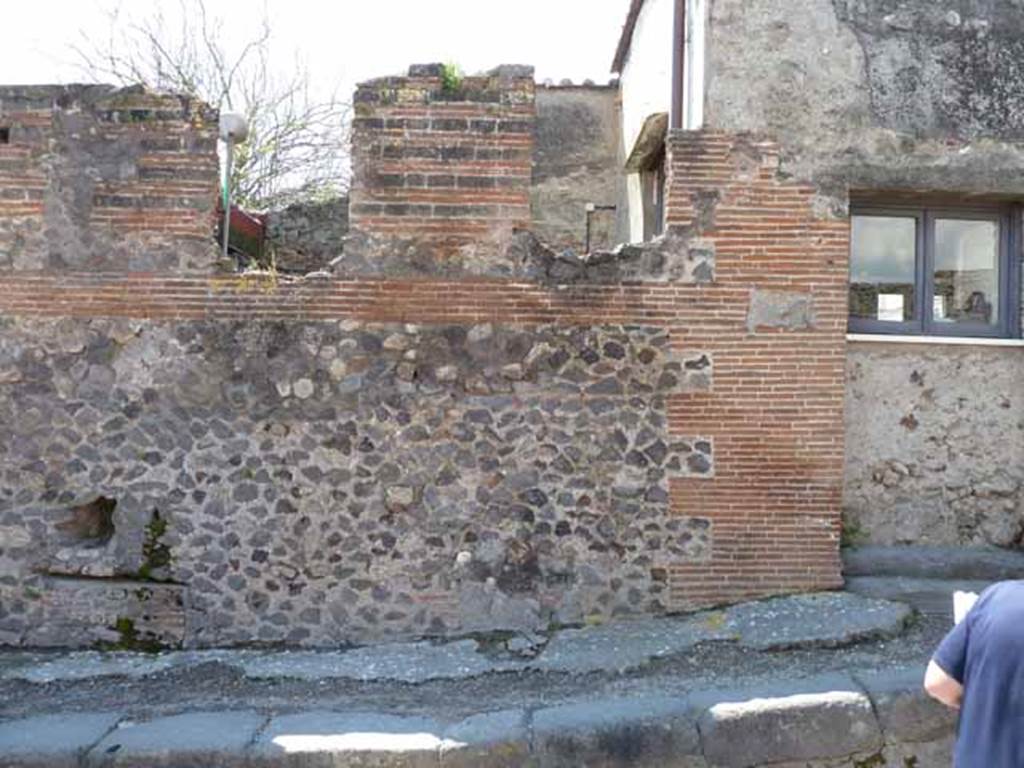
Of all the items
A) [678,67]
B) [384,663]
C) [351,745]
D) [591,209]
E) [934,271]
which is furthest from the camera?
[591,209]

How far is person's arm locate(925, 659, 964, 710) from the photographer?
3.53 metres

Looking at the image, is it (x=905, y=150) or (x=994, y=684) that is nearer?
(x=994, y=684)

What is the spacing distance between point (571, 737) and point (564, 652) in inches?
48.0

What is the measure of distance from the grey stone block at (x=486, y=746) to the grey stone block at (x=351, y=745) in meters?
0.06

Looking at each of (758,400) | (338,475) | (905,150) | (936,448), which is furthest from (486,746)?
(905,150)

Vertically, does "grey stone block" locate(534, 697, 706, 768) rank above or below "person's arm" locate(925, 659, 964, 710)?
below

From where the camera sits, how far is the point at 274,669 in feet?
20.6

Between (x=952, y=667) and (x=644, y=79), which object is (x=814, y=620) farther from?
(x=644, y=79)

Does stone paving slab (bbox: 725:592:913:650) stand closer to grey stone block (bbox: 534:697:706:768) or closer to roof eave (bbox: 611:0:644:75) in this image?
grey stone block (bbox: 534:697:706:768)

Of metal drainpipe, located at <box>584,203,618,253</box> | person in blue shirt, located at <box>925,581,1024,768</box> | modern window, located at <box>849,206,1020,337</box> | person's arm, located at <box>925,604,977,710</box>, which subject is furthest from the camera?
metal drainpipe, located at <box>584,203,618,253</box>

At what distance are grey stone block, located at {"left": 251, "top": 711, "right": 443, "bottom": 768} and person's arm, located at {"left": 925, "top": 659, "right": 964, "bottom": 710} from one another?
2445mm

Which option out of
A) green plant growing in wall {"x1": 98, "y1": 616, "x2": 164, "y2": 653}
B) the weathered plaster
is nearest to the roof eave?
the weathered plaster

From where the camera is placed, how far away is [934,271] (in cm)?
737

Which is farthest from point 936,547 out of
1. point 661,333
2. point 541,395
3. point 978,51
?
point 978,51
